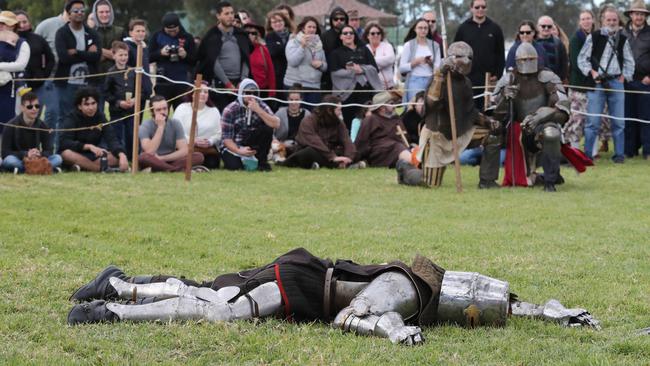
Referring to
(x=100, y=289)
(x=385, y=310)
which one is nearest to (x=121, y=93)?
(x=100, y=289)

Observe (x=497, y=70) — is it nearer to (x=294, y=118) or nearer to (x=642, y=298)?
(x=294, y=118)

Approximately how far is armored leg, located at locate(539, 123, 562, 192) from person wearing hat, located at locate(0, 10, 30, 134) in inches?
232

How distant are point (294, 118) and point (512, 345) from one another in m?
9.80

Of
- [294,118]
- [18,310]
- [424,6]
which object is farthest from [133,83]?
[424,6]

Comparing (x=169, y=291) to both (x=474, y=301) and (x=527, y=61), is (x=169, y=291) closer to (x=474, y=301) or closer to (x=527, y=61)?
(x=474, y=301)

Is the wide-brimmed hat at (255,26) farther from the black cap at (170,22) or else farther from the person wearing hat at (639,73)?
the person wearing hat at (639,73)

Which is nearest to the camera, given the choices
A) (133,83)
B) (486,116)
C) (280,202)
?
(280,202)

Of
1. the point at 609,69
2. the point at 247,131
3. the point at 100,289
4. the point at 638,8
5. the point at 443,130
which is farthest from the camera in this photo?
the point at 638,8

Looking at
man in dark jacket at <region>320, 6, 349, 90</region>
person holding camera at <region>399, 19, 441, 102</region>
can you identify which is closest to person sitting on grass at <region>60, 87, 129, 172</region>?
man in dark jacket at <region>320, 6, 349, 90</region>

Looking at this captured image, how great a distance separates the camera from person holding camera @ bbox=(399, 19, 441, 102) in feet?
47.8

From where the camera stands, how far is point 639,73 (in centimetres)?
1458

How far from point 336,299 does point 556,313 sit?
1.04 m

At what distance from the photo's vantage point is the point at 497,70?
48.5 ft

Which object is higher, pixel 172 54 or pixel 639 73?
pixel 172 54
